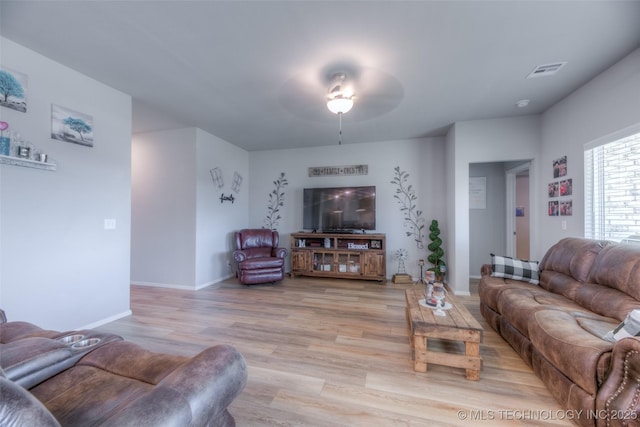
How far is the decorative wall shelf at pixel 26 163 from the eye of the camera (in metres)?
1.97

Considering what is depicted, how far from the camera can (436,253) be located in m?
4.20

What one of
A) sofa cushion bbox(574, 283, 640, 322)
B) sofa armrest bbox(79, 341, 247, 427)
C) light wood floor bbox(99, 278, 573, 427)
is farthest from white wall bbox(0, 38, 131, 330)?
sofa cushion bbox(574, 283, 640, 322)

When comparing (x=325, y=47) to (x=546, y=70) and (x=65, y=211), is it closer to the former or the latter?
(x=546, y=70)

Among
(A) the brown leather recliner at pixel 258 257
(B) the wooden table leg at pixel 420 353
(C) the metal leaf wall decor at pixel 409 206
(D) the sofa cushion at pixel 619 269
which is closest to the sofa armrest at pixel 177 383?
(B) the wooden table leg at pixel 420 353

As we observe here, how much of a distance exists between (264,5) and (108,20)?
1.22 m

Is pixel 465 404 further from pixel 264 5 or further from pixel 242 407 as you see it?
pixel 264 5

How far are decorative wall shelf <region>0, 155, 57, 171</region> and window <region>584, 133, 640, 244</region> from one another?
5.47 metres

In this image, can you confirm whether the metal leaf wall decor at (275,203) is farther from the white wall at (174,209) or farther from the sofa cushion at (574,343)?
the sofa cushion at (574,343)

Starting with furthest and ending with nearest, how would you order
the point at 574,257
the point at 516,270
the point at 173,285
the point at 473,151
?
1. the point at 173,285
2. the point at 473,151
3. the point at 516,270
4. the point at 574,257

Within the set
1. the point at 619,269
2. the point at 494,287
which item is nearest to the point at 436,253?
the point at 494,287

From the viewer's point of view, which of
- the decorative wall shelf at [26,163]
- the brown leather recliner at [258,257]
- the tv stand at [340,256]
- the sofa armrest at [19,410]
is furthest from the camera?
the tv stand at [340,256]

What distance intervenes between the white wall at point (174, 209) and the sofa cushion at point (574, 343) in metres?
4.33

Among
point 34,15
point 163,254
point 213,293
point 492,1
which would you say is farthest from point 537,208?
point 163,254

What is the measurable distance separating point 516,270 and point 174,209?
16.5 ft
